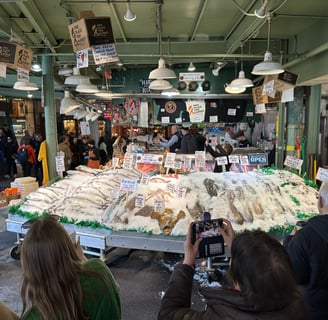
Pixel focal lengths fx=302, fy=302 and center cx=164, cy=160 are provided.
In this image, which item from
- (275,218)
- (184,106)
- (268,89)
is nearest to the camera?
(275,218)

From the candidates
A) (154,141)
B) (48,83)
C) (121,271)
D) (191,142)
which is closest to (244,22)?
(191,142)

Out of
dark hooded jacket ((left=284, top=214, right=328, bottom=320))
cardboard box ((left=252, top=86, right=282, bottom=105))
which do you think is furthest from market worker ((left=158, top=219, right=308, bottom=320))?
cardboard box ((left=252, top=86, right=282, bottom=105))

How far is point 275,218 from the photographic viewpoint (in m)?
3.79

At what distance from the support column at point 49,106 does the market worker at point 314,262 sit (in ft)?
19.7

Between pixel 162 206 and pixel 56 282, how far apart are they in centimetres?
258

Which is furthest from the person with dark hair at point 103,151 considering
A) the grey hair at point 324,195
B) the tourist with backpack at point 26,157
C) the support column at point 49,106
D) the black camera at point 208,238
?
the black camera at point 208,238

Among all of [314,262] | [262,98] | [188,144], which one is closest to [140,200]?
[314,262]

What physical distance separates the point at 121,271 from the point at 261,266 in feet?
11.6

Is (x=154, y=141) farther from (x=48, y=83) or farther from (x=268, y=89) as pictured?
(x=268, y=89)

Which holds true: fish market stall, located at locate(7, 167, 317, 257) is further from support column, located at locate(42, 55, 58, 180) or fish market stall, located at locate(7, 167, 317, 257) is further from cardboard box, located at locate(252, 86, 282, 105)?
cardboard box, located at locate(252, 86, 282, 105)

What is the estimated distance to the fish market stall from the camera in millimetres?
3775

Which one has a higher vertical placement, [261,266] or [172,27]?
[172,27]

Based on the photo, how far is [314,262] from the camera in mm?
1776

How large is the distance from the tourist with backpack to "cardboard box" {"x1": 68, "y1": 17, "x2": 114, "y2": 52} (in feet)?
27.0
